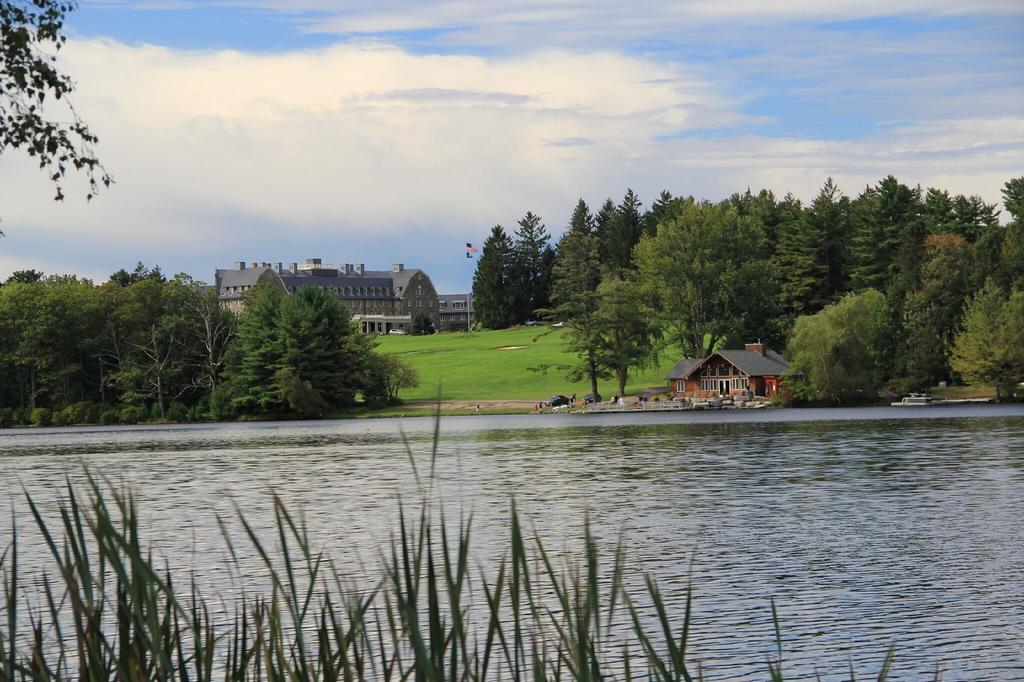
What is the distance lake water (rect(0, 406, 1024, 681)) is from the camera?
14820mm

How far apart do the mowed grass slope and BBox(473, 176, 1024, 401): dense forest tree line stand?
473 centimetres

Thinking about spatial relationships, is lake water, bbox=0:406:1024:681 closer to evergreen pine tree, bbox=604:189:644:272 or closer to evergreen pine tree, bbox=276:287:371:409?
evergreen pine tree, bbox=276:287:371:409

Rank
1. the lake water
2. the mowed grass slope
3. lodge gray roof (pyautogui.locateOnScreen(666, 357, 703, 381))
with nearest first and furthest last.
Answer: the lake water, lodge gray roof (pyautogui.locateOnScreen(666, 357, 703, 381)), the mowed grass slope

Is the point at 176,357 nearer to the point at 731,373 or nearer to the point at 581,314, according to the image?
the point at 581,314

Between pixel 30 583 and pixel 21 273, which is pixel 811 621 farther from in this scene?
pixel 21 273

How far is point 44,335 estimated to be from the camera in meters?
102

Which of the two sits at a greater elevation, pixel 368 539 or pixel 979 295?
pixel 979 295

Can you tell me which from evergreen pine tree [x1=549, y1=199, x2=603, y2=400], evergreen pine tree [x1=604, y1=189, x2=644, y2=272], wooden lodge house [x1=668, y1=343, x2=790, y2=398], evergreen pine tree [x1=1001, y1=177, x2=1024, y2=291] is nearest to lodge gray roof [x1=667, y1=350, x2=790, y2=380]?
wooden lodge house [x1=668, y1=343, x2=790, y2=398]

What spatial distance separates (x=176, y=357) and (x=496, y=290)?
216 ft

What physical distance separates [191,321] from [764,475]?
75.5m

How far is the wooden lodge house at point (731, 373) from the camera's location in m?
95.4

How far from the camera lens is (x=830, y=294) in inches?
5020

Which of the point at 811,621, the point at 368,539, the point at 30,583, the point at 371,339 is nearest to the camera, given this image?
the point at 811,621

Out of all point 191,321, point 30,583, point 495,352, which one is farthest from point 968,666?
point 495,352
